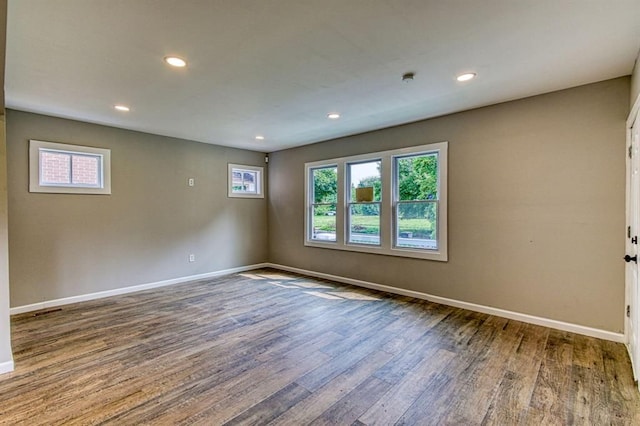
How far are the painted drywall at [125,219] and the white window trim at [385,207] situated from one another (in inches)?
62.6

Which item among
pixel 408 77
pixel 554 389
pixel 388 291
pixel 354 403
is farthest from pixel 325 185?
pixel 554 389

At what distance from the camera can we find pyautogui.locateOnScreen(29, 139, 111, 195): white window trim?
392cm

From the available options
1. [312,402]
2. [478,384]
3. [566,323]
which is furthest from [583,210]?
[312,402]

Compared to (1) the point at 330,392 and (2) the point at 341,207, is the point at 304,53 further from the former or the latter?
(2) the point at 341,207

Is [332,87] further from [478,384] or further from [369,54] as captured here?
[478,384]

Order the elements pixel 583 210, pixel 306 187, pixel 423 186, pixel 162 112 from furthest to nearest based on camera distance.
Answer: pixel 306 187, pixel 423 186, pixel 162 112, pixel 583 210

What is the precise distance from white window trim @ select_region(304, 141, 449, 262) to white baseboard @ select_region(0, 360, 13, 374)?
166 inches

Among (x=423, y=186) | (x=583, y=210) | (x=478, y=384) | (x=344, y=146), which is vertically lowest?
(x=478, y=384)

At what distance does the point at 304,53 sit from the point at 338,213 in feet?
11.0

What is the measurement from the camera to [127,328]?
3.37 metres

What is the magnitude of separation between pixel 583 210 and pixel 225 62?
383 centimetres

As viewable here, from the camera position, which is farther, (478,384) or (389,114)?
(389,114)

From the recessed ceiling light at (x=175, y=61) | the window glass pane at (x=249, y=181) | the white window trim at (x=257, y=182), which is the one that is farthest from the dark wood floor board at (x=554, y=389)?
the window glass pane at (x=249, y=181)

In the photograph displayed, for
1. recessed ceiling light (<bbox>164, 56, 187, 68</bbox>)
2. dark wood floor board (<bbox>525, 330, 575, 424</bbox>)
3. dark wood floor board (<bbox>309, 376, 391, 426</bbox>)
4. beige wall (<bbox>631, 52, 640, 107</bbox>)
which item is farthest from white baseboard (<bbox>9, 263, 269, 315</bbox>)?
beige wall (<bbox>631, 52, 640, 107</bbox>)
